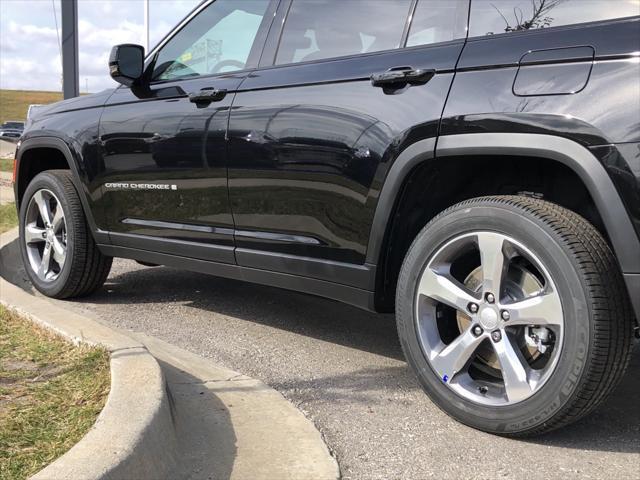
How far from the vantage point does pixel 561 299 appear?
245 centimetres

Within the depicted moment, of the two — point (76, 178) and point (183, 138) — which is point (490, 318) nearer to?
point (183, 138)

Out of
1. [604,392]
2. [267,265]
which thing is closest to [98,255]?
[267,265]

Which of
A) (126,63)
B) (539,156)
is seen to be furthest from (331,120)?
(126,63)

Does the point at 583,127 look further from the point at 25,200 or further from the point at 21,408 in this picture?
the point at 25,200

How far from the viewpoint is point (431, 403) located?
305 cm

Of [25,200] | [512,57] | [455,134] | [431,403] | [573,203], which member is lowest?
[431,403]

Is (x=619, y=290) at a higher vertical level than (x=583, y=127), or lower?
lower

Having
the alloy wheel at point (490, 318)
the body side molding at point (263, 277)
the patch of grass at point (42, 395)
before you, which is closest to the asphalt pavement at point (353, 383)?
the alloy wheel at point (490, 318)

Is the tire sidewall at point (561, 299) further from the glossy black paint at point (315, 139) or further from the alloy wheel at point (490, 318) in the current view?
the glossy black paint at point (315, 139)

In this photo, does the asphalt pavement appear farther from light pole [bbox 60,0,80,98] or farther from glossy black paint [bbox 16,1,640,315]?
light pole [bbox 60,0,80,98]

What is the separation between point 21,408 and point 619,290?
2.23 metres

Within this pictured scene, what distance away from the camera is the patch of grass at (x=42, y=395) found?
2303 millimetres

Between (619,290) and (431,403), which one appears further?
(431,403)

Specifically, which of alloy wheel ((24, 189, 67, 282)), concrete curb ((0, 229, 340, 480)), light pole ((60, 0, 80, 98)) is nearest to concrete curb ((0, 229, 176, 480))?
concrete curb ((0, 229, 340, 480))
